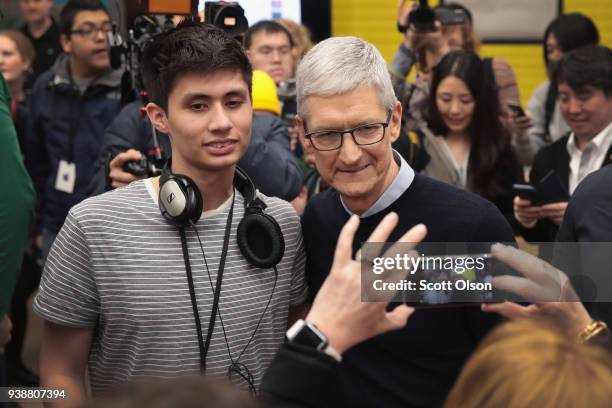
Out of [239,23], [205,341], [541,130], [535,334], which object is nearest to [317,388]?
[535,334]

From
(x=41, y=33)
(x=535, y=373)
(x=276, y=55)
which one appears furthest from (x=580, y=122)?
(x=41, y=33)

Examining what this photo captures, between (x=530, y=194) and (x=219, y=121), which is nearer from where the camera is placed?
(x=219, y=121)

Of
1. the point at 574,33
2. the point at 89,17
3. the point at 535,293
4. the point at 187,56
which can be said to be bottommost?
the point at 535,293

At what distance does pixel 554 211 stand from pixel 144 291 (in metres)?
2.02

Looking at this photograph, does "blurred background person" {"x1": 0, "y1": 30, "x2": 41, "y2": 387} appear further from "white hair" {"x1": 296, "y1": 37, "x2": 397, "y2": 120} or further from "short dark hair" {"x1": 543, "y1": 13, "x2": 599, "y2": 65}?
"white hair" {"x1": 296, "y1": 37, "x2": 397, "y2": 120}

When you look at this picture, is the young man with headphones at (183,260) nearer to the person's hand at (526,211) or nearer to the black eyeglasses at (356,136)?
the black eyeglasses at (356,136)

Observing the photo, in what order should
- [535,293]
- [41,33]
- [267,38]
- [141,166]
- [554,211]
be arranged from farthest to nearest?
1. [41,33]
2. [267,38]
3. [554,211]
4. [141,166]
5. [535,293]

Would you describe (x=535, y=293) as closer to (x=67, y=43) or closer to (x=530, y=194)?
(x=530, y=194)

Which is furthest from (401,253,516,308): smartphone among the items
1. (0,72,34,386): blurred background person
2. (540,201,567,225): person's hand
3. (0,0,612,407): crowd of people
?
(540,201,567,225): person's hand

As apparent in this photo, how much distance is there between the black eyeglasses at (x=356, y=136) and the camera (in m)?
2.31

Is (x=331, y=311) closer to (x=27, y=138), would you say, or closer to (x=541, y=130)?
(x=27, y=138)

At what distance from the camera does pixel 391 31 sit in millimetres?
7789

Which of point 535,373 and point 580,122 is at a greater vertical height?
point 535,373

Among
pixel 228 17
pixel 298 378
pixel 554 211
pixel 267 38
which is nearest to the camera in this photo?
pixel 298 378
